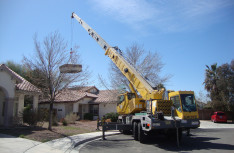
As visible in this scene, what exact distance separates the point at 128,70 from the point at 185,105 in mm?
4586

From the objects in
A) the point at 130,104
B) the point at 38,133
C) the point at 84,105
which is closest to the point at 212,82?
the point at 84,105

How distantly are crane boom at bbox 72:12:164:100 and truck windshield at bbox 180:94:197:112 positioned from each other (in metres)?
1.24

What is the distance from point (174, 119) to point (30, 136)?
25.9 feet

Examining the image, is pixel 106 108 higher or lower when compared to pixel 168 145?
higher

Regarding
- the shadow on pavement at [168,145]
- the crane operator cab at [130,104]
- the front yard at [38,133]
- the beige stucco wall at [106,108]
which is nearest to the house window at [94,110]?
the beige stucco wall at [106,108]

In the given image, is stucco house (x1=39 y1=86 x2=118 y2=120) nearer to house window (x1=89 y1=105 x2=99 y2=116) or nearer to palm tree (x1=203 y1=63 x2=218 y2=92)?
house window (x1=89 y1=105 x2=99 y2=116)

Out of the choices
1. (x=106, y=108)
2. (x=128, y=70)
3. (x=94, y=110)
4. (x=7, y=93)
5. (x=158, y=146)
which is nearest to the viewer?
(x=158, y=146)

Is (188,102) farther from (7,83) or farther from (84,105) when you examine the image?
(84,105)

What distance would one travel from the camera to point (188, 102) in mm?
10492

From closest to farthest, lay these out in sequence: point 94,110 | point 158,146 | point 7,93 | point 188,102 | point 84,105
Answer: point 158,146, point 188,102, point 7,93, point 94,110, point 84,105

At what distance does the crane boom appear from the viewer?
37.6 feet

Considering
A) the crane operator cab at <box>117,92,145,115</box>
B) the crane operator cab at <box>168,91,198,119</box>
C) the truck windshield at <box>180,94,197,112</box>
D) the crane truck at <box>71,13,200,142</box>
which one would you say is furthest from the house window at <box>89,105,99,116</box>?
the truck windshield at <box>180,94,197,112</box>

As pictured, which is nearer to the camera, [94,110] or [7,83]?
[7,83]

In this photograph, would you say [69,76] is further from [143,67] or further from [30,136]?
[143,67]
